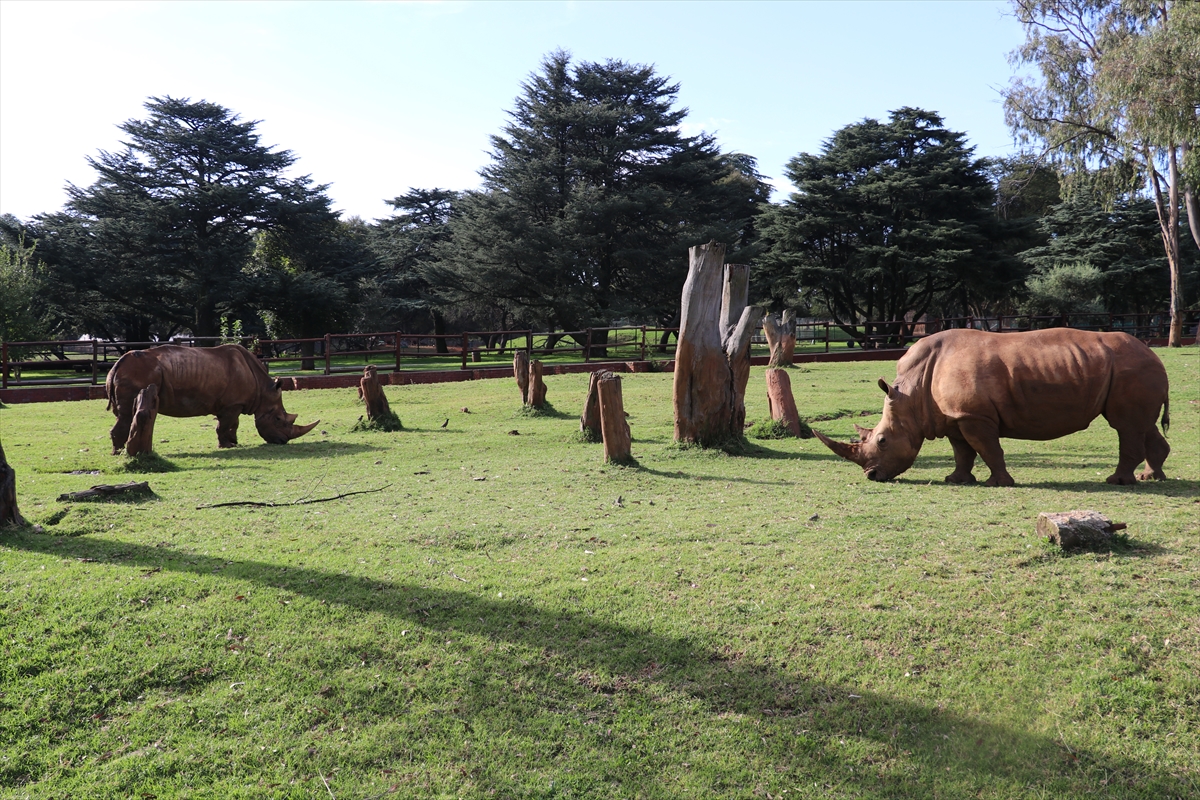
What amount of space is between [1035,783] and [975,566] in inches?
87.2

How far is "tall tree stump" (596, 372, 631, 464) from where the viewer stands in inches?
412

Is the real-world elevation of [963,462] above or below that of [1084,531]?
above

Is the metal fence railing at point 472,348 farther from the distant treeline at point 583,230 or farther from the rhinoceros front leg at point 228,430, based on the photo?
the rhinoceros front leg at point 228,430

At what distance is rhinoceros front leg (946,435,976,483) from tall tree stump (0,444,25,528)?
9312mm

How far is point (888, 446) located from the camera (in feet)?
31.0

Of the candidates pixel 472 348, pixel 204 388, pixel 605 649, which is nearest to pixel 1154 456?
pixel 605 649

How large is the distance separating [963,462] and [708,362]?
3.74 metres

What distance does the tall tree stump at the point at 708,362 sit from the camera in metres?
11.7

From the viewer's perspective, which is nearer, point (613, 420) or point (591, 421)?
point (613, 420)

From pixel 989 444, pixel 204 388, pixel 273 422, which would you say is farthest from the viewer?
pixel 273 422

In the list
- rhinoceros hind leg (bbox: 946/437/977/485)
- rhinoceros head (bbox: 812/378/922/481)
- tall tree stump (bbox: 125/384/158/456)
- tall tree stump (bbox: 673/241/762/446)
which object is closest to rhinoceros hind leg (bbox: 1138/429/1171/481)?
rhinoceros hind leg (bbox: 946/437/977/485)

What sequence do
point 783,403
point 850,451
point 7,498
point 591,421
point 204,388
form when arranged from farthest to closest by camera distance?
point 783,403 → point 591,421 → point 204,388 → point 850,451 → point 7,498

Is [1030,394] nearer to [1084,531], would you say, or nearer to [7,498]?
[1084,531]

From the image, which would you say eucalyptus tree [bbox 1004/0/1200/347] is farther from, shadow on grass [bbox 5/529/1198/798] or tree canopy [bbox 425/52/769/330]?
shadow on grass [bbox 5/529/1198/798]
